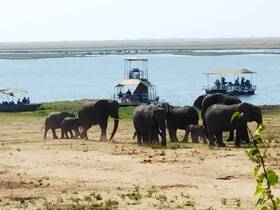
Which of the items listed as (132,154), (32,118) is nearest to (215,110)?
(132,154)

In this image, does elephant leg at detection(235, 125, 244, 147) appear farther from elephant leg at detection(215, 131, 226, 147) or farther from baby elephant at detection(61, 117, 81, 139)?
baby elephant at detection(61, 117, 81, 139)

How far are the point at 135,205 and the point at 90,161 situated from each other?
252 inches

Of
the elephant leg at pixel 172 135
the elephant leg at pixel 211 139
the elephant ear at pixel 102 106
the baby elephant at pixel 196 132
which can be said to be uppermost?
the elephant ear at pixel 102 106

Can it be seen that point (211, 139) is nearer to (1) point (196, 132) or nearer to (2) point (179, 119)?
(1) point (196, 132)

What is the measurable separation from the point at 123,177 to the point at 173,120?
10.7 metres

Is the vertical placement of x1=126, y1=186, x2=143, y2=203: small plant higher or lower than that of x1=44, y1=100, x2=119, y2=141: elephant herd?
higher

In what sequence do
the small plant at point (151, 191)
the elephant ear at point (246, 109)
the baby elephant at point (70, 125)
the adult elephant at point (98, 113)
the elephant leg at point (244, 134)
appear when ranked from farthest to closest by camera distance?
the baby elephant at point (70, 125)
the adult elephant at point (98, 113)
the elephant ear at point (246, 109)
the elephant leg at point (244, 134)
the small plant at point (151, 191)

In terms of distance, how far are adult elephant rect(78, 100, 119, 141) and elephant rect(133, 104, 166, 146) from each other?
2513mm

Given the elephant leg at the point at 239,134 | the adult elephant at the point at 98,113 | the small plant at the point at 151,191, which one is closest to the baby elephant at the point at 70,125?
the adult elephant at the point at 98,113

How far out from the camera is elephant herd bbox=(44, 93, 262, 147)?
23.1m

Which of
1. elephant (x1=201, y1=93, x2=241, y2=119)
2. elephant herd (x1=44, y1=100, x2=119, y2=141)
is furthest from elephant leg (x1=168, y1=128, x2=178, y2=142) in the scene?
elephant herd (x1=44, y1=100, x2=119, y2=141)

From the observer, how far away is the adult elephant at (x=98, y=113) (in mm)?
27531

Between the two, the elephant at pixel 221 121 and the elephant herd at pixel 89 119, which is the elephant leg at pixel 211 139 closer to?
the elephant at pixel 221 121

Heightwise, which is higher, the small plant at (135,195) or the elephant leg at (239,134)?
the small plant at (135,195)
